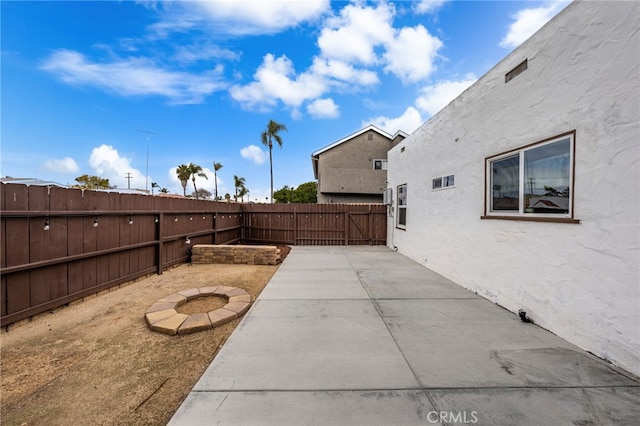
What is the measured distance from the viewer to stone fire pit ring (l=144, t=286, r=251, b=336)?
2.85m

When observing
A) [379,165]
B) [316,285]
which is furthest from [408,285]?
[379,165]

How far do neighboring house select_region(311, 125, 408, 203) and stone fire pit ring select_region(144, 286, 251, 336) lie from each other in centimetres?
1300

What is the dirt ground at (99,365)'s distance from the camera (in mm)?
1694

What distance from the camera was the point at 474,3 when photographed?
496 cm

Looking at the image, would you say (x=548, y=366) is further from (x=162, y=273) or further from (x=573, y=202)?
(x=162, y=273)

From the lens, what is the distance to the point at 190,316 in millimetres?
3039

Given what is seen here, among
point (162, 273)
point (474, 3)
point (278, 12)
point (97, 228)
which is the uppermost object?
point (278, 12)

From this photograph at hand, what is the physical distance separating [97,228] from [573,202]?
692cm

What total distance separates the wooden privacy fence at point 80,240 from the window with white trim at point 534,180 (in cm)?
677

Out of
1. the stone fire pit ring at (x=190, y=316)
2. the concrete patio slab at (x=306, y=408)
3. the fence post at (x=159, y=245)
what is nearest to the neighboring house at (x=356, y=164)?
the fence post at (x=159, y=245)

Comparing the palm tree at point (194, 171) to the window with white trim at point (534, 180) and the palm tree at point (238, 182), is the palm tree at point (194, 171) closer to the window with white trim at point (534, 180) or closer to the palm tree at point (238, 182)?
the palm tree at point (238, 182)

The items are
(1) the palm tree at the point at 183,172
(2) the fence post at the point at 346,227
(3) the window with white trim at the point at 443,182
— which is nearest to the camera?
(3) the window with white trim at the point at 443,182

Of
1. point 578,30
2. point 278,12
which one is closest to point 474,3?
point 578,30

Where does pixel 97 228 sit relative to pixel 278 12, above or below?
below
